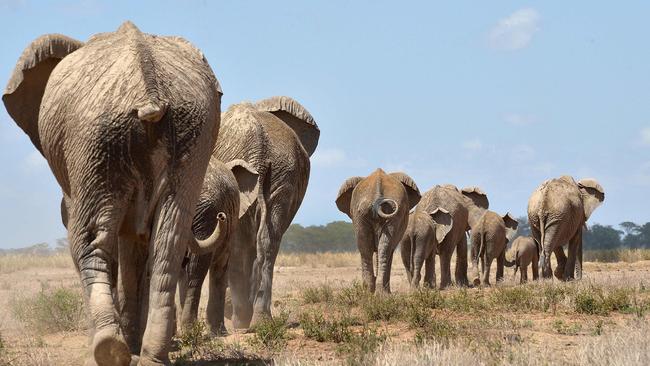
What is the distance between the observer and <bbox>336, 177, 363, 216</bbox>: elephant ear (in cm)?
1702

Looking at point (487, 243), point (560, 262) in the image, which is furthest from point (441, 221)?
point (560, 262)

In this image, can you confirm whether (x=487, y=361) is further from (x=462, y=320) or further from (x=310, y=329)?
Result: (x=462, y=320)

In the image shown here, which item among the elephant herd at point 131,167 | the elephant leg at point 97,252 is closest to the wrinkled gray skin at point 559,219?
the elephant herd at point 131,167

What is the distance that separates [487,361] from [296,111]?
675 cm

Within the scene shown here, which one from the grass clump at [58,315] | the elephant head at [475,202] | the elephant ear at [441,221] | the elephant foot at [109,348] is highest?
the elephant head at [475,202]

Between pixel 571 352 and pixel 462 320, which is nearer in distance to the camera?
pixel 571 352

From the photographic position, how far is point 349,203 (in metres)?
17.3

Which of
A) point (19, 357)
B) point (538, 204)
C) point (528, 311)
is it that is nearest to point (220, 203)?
point (19, 357)

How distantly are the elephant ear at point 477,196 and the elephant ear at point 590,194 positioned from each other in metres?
5.01

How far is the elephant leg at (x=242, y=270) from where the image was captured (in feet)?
36.4

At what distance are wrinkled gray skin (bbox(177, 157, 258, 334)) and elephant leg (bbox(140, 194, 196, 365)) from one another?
83.3 inches

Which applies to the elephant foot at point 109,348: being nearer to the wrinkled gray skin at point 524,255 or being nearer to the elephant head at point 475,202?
the wrinkled gray skin at point 524,255

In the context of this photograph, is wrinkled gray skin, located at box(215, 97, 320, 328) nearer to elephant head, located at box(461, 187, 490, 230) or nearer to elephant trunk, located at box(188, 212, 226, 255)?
elephant trunk, located at box(188, 212, 226, 255)

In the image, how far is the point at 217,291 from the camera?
33.1ft
